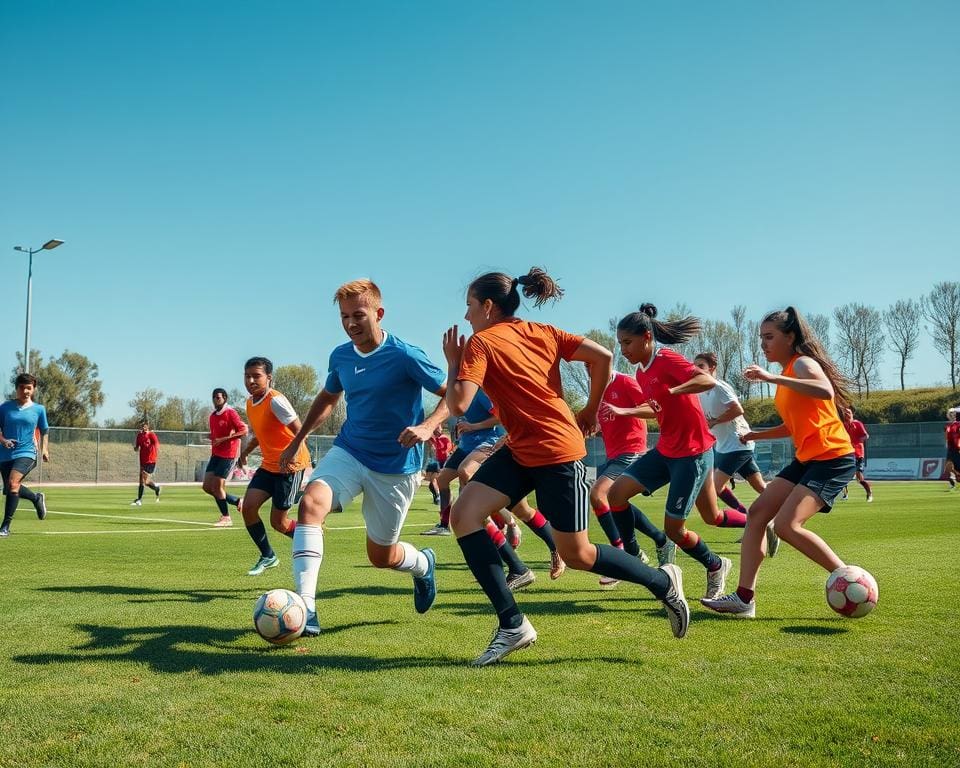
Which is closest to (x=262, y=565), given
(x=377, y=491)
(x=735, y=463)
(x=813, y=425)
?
(x=377, y=491)

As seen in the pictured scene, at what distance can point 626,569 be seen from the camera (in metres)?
4.88

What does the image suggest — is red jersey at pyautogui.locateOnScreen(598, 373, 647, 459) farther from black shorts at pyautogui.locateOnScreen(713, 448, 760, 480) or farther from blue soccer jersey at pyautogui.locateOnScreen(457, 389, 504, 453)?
black shorts at pyautogui.locateOnScreen(713, 448, 760, 480)

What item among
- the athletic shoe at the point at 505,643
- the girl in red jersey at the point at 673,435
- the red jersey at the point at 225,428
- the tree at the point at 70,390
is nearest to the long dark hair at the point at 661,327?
the girl in red jersey at the point at 673,435

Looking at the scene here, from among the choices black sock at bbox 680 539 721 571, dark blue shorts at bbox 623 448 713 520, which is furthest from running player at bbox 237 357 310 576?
black sock at bbox 680 539 721 571

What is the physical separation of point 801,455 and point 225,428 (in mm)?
10416

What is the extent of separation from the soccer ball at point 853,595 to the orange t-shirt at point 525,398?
2150 millimetres

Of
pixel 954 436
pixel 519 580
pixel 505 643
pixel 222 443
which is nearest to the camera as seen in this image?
pixel 505 643

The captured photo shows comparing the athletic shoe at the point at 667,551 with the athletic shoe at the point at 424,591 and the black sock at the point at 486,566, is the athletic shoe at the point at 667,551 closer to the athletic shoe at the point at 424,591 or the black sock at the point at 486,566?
the athletic shoe at the point at 424,591

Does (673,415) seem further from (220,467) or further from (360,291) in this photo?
(220,467)

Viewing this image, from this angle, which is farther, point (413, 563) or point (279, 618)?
point (413, 563)

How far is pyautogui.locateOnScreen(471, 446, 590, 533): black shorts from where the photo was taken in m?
4.78

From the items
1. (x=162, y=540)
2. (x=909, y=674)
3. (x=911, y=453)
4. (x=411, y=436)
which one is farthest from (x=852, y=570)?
(x=911, y=453)

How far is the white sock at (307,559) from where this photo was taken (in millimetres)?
5336

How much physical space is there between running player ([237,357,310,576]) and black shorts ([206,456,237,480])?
4166 mm
